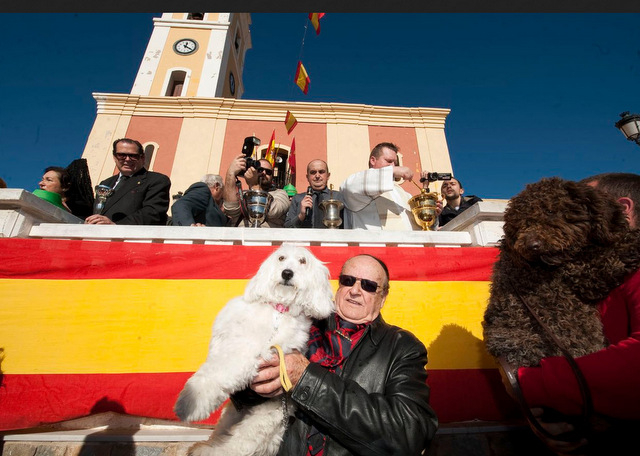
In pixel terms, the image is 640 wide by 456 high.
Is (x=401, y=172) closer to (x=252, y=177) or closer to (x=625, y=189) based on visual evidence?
(x=252, y=177)

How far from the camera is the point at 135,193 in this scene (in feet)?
11.7

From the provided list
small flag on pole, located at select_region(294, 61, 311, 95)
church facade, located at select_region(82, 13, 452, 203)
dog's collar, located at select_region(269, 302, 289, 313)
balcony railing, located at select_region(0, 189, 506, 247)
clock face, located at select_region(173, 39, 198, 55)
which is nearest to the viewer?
dog's collar, located at select_region(269, 302, 289, 313)

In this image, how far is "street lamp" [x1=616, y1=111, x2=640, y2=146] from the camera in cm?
543

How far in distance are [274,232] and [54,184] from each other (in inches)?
128

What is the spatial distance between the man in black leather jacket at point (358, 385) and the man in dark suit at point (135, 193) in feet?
8.60

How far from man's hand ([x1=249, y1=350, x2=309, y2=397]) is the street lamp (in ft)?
24.8

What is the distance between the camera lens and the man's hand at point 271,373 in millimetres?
1422

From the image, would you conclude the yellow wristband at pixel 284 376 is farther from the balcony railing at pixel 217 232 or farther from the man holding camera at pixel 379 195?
the man holding camera at pixel 379 195

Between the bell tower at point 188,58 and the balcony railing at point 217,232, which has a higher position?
the bell tower at point 188,58

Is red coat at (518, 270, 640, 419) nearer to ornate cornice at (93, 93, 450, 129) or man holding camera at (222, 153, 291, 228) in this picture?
man holding camera at (222, 153, 291, 228)

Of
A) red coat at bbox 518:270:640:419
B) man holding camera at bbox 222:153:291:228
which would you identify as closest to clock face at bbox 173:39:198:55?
man holding camera at bbox 222:153:291:228

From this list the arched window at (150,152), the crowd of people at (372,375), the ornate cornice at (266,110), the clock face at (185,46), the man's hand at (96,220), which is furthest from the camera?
the clock face at (185,46)

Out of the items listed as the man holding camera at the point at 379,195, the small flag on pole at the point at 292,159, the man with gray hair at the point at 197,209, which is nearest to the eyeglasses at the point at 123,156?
the man with gray hair at the point at 197,209

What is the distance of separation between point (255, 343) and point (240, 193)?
2.84m
